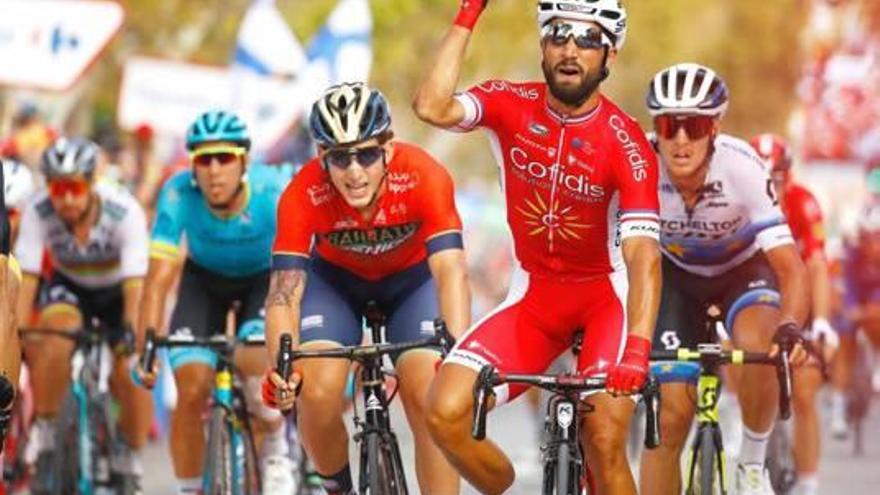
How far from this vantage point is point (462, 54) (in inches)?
405

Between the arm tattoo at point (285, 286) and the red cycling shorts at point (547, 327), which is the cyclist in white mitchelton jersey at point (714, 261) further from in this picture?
the arm tattoo at point (285, 286)

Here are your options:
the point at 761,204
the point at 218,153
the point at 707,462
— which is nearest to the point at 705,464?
the point at 707,462

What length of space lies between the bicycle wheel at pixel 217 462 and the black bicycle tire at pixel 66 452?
74.3 inches

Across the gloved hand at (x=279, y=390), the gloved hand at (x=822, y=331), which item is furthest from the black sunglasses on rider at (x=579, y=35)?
the gloved hand at (x=822, y=331)

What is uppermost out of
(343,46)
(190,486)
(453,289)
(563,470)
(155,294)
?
(343,46)

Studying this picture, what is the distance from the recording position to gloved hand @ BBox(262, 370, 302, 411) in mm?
10453

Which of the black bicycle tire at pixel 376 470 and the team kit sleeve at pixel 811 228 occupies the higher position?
the team kit sleeve at pixel 811 228

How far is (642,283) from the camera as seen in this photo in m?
10.0

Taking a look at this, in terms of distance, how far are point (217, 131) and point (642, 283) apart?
3.73 meters

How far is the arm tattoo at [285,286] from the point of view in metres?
11.0

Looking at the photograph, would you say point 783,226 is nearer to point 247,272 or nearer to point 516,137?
point 516,137

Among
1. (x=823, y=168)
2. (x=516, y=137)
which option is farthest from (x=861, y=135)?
(x=516, y=137)

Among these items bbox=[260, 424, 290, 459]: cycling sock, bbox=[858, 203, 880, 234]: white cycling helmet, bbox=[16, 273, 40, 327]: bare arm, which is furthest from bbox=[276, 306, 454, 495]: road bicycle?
bbox=[858, 203, 880, 234]: white cycling helmet

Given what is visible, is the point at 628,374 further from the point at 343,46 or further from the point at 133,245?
the point at 343,46
